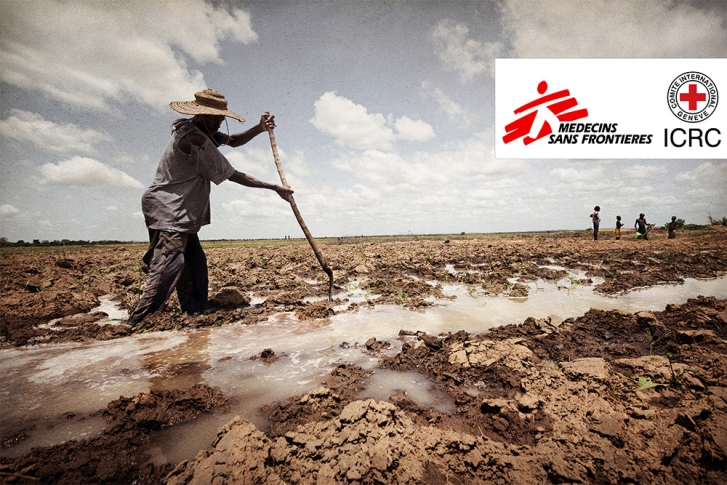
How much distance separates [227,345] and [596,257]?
10.8m

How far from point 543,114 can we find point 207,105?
6.44 m

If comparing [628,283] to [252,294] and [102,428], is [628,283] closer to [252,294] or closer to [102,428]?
[252,294]

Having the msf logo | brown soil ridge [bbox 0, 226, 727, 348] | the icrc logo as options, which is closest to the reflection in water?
brown soil ridge [bbox 0, 226, 727, 348]

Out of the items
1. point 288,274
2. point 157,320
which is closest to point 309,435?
point 157,320

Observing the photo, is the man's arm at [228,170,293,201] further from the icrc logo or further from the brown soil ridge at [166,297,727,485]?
the icrc logo

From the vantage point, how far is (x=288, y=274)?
26.0ft

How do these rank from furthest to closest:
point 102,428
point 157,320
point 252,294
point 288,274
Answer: point 288,274 → point 252,294 → point 157,320 → point 102,428

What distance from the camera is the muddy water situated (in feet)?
6.47

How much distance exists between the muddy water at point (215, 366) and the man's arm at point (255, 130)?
2.69 metres

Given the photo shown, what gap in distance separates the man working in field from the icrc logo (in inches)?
289

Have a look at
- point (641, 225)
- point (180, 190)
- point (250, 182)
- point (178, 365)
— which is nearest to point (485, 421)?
point (178, 365)

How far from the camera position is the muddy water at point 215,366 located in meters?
1.97

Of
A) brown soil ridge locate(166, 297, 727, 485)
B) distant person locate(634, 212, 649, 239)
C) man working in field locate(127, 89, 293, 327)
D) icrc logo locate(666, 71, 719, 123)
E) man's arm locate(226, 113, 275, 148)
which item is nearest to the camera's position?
brown soil ridge locate(166, 297, 727, 485)

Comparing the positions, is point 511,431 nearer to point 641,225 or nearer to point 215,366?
point 215,366
